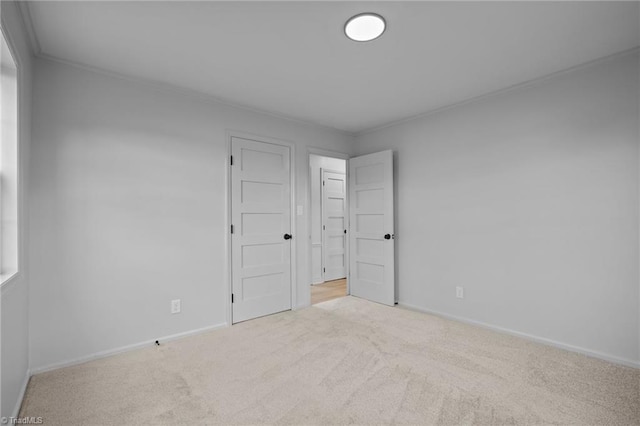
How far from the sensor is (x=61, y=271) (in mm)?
2436

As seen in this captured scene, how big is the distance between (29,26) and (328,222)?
Result: 14.8 ft

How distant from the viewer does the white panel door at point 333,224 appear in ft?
18.9

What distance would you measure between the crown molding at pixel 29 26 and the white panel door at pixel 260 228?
1644 millimetres

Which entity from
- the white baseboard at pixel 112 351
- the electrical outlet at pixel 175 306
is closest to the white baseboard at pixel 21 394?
the white baseboard at pixel 112 351

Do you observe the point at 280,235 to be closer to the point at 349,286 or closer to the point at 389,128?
the point at 349,286

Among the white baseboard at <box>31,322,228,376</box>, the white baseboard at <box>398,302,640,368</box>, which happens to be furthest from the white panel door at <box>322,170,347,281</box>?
the white baseboard at <box>31,322,228,376</box>

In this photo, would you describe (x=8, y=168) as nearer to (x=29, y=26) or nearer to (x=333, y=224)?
(x=29, y=26)

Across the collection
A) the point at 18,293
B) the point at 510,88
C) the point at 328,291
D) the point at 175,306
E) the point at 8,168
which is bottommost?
the point at 328,291

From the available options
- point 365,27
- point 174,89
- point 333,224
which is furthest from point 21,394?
point 333,224

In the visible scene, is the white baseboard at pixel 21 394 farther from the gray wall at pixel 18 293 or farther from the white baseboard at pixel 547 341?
the white baseboard at pixel 547 341

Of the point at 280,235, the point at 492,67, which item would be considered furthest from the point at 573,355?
the point at 280,235

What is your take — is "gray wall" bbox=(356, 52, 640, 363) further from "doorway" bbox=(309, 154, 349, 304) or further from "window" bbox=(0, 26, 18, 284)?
"window" bbox=(0, 26, 18, 284)

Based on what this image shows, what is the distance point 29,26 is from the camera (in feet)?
6.70

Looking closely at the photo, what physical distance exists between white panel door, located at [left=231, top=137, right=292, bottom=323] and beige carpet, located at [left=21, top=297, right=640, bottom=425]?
0.59 meters
